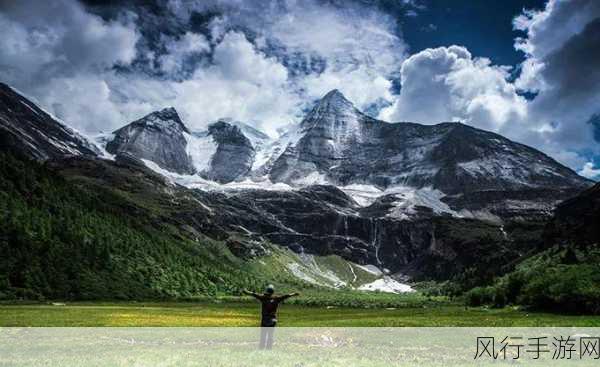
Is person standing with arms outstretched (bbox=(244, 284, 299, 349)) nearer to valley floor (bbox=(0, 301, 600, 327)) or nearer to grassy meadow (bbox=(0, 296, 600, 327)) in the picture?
grassy meadow (bbox=(0, 296, 600, 327))

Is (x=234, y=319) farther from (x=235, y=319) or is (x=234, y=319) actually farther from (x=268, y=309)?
(x=268, y=309)

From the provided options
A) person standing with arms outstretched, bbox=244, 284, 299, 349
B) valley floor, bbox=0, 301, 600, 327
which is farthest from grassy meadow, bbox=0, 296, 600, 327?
person standing with arms outstretched, bbox=244, 284, 299, 349

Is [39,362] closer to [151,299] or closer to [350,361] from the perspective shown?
[350,361]

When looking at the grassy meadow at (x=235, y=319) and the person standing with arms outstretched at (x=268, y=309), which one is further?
the grassy meadow at (x=235, y=319)

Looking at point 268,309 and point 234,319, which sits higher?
point 268,309

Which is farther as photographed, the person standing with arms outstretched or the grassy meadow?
the grassy meadow

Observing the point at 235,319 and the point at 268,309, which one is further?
the point at 235,319

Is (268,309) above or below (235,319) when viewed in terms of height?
above

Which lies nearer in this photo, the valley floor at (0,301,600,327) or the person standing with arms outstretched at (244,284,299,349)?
the person standing with arms outstretched at (244,284,299,349)

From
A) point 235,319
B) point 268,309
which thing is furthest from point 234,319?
point 268,309

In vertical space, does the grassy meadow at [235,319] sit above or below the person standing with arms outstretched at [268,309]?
below

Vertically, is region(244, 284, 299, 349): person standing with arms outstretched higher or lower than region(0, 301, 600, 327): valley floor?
higher

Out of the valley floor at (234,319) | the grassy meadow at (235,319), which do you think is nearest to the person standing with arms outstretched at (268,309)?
the grassy meadow at (235,319)

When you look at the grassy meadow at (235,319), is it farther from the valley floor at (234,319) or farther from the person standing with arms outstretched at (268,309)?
the person standing with arms outstretched at (268,309)
